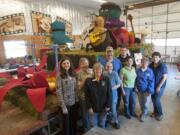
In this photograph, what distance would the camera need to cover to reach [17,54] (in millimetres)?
6023

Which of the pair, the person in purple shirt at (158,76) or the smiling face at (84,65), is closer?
the smiling face at (84,65)

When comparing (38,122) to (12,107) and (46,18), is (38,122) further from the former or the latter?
(46,18)

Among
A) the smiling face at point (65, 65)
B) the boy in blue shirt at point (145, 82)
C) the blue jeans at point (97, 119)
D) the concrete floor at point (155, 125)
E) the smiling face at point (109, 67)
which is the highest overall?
the smiling face at point (65, 65)

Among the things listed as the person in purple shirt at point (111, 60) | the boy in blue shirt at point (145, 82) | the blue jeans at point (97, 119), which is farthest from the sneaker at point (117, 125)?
the person in purple shirt at point (111, 60)

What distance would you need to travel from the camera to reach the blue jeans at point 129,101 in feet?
9.19

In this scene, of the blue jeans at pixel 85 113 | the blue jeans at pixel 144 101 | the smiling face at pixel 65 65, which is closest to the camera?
the smiling face at pixel 65 65

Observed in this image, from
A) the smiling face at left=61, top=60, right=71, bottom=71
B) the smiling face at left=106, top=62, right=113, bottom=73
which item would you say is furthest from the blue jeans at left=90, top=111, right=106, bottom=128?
the smiling face at left=61, top=60, right=71, bottom=71

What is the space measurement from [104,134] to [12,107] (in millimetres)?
1767

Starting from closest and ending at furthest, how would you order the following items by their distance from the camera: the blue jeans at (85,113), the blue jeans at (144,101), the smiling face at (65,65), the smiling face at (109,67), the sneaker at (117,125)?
the smiling face at (65,65), the blue jeans at (85,113), the smiling face at (109,67), the sneaker at (117,125), the blue jeans at (144,101)

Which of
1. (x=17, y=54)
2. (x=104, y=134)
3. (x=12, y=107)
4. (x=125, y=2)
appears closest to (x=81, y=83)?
(x=104, y=134)

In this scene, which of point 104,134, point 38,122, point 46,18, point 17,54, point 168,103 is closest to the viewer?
point 104,134

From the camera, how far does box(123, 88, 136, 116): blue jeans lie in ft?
9.19

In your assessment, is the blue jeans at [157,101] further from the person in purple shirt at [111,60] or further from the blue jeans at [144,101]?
the person in purple shirt at [111,60]

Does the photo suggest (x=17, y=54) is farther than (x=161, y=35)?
No
